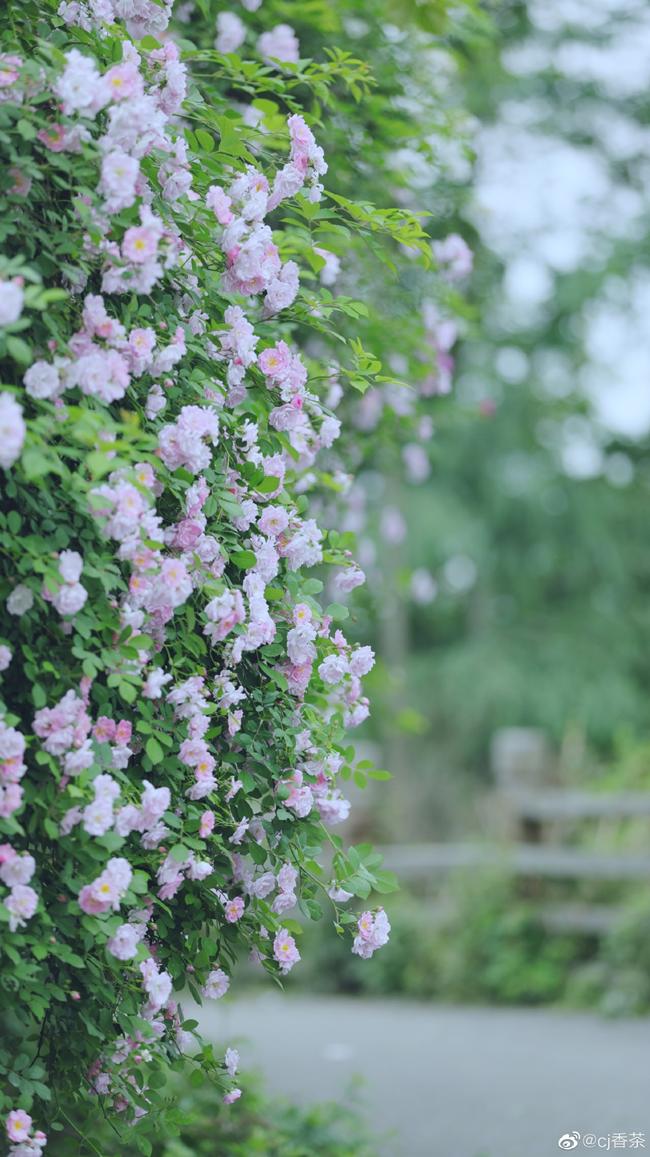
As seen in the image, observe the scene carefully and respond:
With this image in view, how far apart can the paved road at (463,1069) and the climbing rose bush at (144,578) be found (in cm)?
185

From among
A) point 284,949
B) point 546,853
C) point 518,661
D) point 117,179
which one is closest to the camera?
point 117,179

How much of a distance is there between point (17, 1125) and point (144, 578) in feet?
3.08

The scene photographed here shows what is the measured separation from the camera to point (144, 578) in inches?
101

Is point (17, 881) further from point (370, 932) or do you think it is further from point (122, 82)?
point (122, 82)

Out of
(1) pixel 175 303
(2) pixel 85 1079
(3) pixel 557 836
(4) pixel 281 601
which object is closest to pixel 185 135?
(1) pixel 175 303

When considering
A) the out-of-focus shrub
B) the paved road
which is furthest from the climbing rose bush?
the paved road

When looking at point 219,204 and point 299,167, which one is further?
point 299,167

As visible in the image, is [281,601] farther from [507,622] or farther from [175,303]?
[507,622]

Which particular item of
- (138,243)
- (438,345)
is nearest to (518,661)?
(438,345)

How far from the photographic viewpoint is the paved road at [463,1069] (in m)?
5.07

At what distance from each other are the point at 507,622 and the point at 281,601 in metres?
15.4

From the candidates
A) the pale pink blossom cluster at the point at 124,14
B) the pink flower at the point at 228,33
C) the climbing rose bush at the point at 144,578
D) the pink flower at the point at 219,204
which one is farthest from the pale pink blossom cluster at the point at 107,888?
the pink flower at the point at 228,33

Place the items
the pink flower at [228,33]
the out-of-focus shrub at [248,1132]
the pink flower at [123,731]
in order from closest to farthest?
the pink flower at [123,731] < the pink flower at [228,33] < the out-of-focus shrub at [248,1132]

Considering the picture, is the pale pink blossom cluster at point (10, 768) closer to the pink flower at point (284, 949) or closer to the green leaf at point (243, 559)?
the green leaf at point (243, 559)
